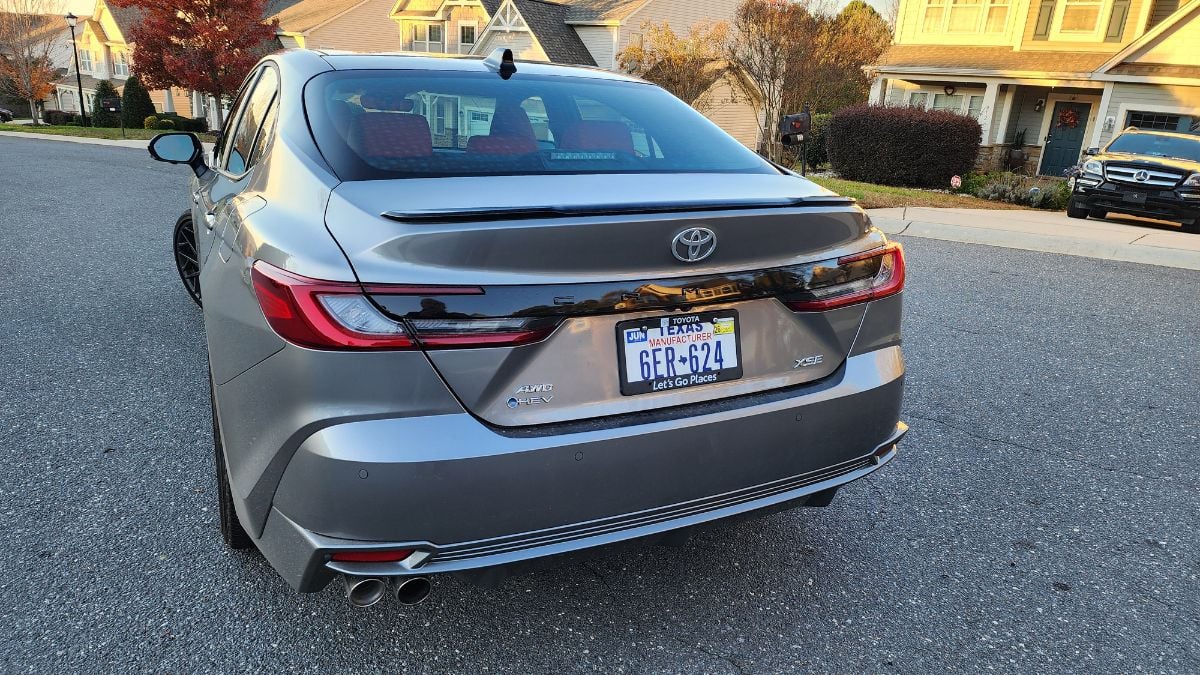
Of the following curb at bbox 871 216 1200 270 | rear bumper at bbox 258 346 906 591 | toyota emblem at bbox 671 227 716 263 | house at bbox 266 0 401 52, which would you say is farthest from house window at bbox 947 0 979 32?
toyota emblem at bbox 671 227 716 263

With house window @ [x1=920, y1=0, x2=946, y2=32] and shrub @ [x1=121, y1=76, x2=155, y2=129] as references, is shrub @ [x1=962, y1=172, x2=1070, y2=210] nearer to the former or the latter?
house window @ [x1=920, y1=0, x2=946, y2=32]

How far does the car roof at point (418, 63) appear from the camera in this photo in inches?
115

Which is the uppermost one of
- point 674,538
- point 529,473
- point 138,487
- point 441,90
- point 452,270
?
point 441,90

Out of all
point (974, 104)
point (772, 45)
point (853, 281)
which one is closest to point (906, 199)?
point (772, 45)

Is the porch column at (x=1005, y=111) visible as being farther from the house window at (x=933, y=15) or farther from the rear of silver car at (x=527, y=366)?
the rear of silver car at (x=527, y=366)

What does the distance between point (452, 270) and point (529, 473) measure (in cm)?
51

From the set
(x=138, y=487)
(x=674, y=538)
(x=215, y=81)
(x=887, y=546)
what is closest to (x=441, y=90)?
(x=674, y=538)

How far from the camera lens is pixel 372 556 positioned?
192 cm

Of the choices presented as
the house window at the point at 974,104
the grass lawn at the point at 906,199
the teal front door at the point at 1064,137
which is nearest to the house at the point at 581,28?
the house window at the point at 974,104

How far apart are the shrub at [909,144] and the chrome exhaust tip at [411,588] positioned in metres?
18.2

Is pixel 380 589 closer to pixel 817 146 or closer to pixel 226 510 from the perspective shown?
pixel 226 510

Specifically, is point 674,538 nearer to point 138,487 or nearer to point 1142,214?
point 138,487

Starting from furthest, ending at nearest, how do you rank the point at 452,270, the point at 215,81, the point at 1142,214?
the point at 215,81
the point at 1142,214
the point at 452,270

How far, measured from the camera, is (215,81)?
30625mm
